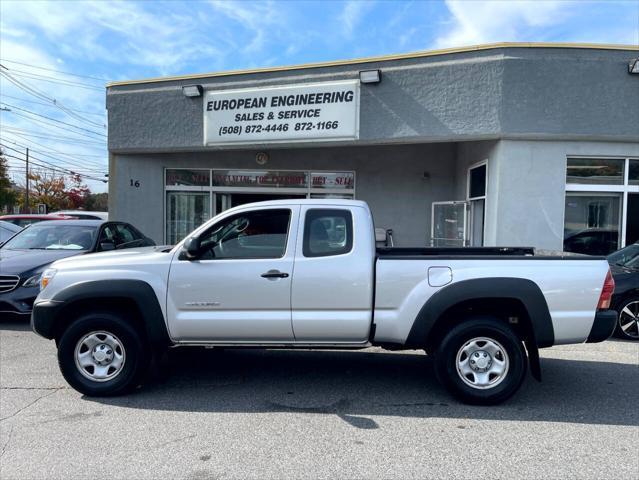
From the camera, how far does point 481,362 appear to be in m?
4.62

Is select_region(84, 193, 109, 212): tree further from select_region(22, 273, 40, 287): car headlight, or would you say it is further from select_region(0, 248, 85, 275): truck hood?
select_region(22, 273, 40, 287): car headlight

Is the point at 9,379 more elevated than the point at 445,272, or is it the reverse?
the point at 445,272

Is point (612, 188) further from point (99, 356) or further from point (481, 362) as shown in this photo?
point (99, 356)

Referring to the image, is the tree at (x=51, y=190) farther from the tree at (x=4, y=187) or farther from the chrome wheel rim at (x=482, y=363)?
the chrome wheel rim at (x=482, y=363)

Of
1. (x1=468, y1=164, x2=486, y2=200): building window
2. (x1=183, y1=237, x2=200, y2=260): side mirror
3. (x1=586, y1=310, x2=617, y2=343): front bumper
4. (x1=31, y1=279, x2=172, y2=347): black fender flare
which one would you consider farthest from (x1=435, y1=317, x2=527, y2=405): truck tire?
(x1=468, y1=164, x2=486, y2=200): building window

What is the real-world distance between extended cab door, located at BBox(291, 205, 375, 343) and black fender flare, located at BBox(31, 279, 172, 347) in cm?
128

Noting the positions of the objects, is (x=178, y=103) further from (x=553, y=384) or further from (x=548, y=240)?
(x=553, y=384)

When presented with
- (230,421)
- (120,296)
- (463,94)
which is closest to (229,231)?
(120,296)

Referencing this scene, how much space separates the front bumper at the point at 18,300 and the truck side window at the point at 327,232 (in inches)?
190

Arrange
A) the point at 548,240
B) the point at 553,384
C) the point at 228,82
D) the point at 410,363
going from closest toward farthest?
the point at 553,384, the point at 410,363, the point at 548,240, the point at 228,82

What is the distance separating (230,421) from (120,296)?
1552 mm

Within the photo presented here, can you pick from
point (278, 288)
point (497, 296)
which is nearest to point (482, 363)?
point (497, 296)

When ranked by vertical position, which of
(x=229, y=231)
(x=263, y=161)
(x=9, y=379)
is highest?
(x=263, y=161)

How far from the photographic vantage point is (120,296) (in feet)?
15.3
